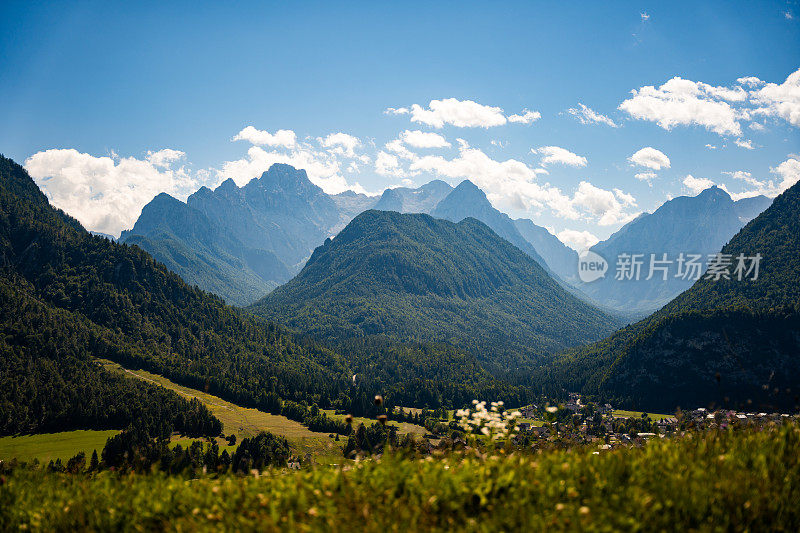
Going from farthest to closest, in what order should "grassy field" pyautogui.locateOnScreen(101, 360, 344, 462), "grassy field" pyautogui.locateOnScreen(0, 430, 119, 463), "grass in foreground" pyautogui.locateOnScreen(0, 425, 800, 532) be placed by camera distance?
"grassy field" pyautogui.locateOnScreen(101, 360, 344, 462)
"grassy field" pyautogui.locateOnScreen(0, 430, 119, 463)
"grass in foreground" pyautogui.locateOnScreen(0, 425, 800, 532)

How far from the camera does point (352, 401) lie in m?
176

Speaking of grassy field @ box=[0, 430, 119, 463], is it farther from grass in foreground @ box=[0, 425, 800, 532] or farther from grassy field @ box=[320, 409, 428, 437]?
grass in foreground @ box=[0, 425, 800, 532]

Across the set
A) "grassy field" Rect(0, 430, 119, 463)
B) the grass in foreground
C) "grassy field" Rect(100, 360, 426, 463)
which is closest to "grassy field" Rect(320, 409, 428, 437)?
"grassy field" Rect(100, 360, 426, 463)

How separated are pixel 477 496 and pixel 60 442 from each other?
→ 498 feet

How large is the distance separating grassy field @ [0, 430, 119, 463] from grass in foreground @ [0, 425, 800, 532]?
123 meters

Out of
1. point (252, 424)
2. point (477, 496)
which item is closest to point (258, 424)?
point (252, 424)

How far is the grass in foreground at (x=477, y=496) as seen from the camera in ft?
16.4

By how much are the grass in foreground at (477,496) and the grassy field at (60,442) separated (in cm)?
12310

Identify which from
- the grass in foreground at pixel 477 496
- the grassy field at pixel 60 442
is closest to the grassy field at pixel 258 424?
the grassy field at pixel 60 442

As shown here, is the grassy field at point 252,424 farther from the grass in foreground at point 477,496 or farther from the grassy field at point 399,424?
the grass in foreground at point 477,496

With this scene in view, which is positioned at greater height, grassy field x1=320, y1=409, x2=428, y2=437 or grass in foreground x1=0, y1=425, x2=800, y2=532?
grass in foreground x1=0, y1=425, x2=800, y2=532

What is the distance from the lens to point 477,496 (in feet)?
19.1

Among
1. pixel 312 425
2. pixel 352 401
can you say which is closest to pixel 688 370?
pixel 352 401

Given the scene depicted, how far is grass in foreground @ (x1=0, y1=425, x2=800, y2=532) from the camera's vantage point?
500cm
